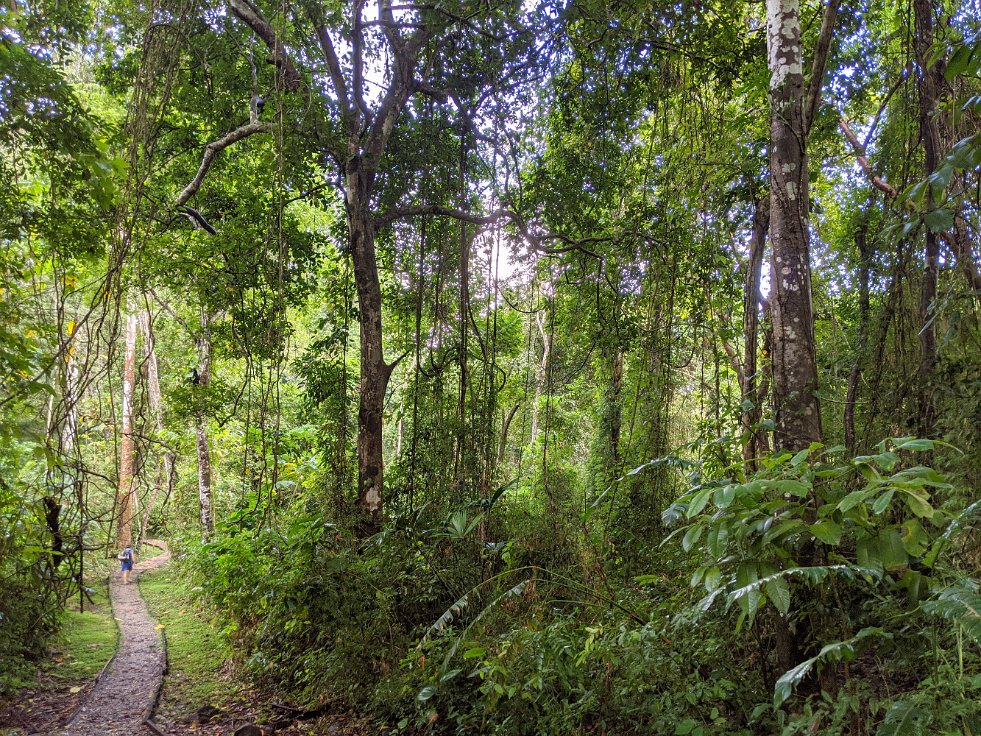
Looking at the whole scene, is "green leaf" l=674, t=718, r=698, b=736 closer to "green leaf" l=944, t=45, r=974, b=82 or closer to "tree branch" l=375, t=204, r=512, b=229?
"green leaf" l=944, t=45, r=974, b=82

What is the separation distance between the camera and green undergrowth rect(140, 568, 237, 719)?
18.8ft

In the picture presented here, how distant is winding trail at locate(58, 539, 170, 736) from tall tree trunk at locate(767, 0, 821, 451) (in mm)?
5573

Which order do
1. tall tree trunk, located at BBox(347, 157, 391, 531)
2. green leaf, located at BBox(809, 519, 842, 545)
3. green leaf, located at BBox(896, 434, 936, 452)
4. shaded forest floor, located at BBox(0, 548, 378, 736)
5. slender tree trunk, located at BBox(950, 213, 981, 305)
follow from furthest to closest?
tall tree trunk, located at BBox(347, 157, 391, 531) → shaded forest floor, located at BBox(0, 548, 378, 736) → slender tree trunk, located at BBox(950, 213, 981, 305) → green leaf, located at BBox(809, 519, 842, 545) → green leaf, located at BBox(896, 434, 936, 452)

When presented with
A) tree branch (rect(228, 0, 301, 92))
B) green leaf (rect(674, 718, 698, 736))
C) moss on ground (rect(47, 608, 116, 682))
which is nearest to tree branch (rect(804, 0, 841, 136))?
green leaf (rect(674, 718, 698, 736))

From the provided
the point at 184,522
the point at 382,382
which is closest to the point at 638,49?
the point at 382,382

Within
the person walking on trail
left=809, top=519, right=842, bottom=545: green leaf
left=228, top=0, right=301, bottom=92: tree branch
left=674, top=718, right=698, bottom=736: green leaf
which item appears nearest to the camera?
left=809, top=519, right=842, bottom=545: green leaf

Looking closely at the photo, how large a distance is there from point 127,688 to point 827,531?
22.4 feet

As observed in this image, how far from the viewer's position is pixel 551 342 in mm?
6656

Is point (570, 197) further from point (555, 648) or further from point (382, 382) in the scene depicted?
point (555, 648)

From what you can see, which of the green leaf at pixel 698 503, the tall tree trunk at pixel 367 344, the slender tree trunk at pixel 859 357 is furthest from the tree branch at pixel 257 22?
the green leaf at pixel 698 503

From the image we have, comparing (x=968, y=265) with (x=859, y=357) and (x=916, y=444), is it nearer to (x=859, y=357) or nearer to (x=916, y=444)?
(x=859, y=357)

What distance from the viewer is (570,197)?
6844 mm

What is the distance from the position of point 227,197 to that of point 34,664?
533cm


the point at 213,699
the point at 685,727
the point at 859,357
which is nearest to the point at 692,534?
the point at 685,727
